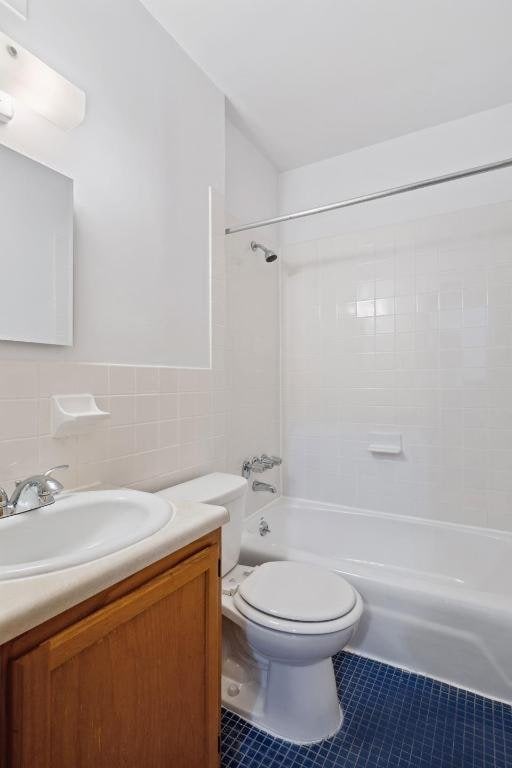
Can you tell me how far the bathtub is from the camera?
141 centimetres

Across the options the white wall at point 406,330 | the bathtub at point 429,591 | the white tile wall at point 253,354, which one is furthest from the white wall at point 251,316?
the bathtub at point 429,591

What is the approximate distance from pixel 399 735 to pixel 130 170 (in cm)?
209

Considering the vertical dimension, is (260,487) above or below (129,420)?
below

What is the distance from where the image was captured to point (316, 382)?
2.51m

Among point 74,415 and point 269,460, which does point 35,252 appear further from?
point 269,460

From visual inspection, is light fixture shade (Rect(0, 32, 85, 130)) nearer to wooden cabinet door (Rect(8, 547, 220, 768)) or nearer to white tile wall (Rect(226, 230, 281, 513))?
white tile wall (Rect(226, 230, 281, 513))

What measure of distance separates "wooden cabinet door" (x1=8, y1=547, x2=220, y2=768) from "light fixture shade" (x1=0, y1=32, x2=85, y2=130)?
1.26m

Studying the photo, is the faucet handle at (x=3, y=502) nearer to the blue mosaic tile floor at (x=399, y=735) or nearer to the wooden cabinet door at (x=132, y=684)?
the wooden cabinet door at (x=132, y=684)

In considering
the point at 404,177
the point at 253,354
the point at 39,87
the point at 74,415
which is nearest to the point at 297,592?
the point at 74,415

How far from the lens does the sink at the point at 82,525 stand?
862mm

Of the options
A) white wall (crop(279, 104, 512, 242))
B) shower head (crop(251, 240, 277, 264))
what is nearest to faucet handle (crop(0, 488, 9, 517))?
shower head (crop(251, 240, 277, 264))

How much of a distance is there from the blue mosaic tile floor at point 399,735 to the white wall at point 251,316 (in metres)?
1.04

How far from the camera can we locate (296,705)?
50.9 inches

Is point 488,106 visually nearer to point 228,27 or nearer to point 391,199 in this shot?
point 391,199
